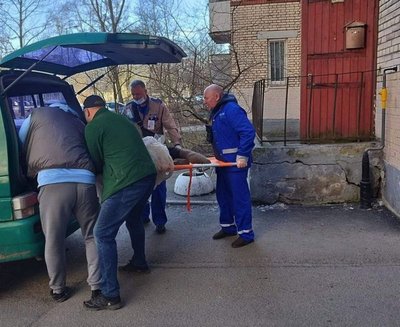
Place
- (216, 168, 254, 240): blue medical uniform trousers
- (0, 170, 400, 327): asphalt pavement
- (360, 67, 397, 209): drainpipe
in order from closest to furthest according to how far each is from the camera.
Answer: (0, 170, 400, 327): asphalt pavement → (216, 168, 254, 240): blue medical uniform trousers → (360, 67, 397, 209): drainpipe

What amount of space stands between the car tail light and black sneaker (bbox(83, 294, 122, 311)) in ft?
2.81

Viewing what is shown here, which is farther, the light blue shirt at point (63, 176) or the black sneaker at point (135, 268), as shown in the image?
the black sneaker at point (135, 268)

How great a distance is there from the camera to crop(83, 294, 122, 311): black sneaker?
356 cm

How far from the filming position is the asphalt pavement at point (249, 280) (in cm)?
340

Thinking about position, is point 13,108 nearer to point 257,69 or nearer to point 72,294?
point 72,294

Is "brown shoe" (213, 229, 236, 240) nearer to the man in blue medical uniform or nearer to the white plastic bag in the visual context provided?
the man in blue medical uniform

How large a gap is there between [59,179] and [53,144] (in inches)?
11.0

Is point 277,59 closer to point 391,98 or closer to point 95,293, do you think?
point 391,98

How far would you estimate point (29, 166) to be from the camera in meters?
3.60

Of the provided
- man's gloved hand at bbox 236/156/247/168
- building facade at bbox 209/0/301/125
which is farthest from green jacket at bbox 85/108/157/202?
building facade at bbox 209/0/301/125

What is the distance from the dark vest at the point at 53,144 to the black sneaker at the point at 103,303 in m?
1.02

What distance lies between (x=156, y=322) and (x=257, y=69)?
14.4 metres

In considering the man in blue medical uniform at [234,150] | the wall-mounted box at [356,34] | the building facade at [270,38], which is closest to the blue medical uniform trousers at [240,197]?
the man in blue medical uniform at [234,150]

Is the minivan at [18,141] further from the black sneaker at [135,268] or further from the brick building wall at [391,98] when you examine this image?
the brick building wall at [391,98]
